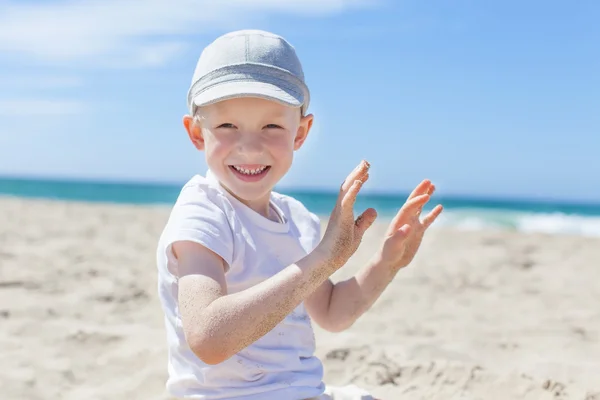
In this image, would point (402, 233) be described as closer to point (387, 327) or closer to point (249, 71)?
point (249, 71)

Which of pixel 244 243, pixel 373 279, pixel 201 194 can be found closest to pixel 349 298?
pixel 373 279

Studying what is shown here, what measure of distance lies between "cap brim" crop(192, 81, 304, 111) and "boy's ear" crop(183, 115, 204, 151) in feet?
0.46

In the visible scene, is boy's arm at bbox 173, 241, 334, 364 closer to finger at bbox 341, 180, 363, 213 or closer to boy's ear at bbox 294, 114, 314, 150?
finger at bbox 341, 180, 363, 213

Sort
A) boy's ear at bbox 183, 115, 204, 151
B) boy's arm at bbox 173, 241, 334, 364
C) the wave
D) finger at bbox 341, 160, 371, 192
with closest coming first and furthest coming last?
boy's arm at bbox 173, 241, 334, 364, finger at bbox 341, 160, 371, 192, boy's ear at bbox 183, 115, 204, 151, the wave

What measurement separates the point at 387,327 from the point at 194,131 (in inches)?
89.4

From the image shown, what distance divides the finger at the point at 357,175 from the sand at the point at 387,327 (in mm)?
1329

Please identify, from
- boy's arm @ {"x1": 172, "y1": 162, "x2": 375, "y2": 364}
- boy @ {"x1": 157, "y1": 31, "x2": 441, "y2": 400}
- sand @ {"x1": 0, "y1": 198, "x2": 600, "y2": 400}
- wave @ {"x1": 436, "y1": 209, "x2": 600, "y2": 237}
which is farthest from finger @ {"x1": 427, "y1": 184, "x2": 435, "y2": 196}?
wave @ {"x1": 436, "y1": 209, "x2": 600, "y2": 237}

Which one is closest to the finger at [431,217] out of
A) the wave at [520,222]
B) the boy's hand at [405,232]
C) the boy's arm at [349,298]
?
the boy's hand at [405,232]

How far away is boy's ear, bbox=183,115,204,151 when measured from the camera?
71.0 inches

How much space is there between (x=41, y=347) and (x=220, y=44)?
82.1 inches

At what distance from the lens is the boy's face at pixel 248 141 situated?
1.67 metres

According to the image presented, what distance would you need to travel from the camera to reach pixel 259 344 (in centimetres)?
176

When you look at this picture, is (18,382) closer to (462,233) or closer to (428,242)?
(428,242)

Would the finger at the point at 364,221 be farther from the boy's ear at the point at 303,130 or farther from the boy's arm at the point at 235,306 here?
the boy's ear at the point at 303,130
